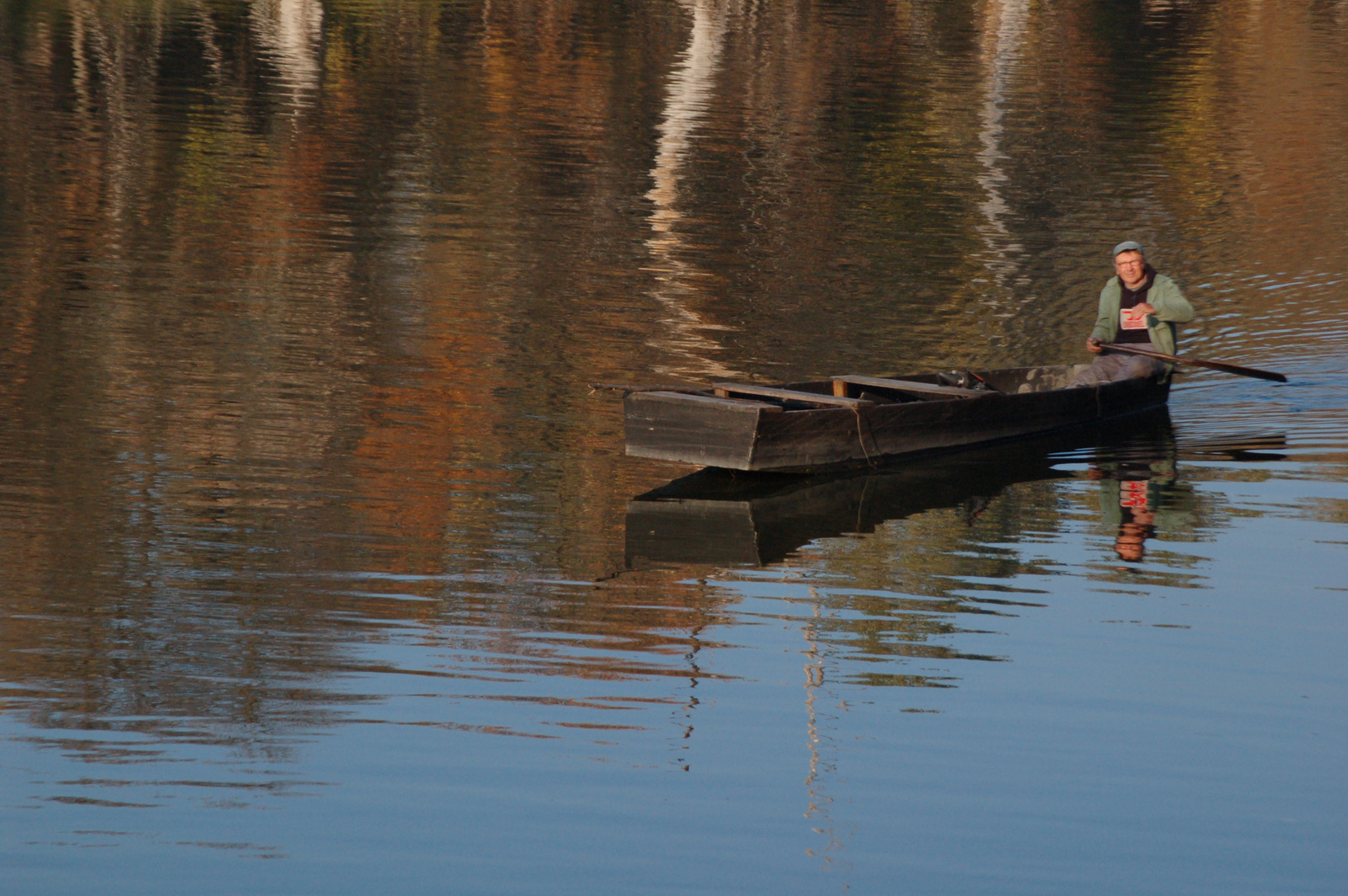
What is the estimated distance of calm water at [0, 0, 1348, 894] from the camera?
570 centimetres

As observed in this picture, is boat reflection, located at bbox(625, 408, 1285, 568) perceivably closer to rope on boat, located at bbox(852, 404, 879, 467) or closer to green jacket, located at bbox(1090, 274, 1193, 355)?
rope on boat, located at bbox(852, 404, 879, 467)

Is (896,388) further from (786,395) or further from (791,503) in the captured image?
(791,503)

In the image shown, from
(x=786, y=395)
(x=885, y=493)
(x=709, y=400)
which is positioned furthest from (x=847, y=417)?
(x=709, y=400)

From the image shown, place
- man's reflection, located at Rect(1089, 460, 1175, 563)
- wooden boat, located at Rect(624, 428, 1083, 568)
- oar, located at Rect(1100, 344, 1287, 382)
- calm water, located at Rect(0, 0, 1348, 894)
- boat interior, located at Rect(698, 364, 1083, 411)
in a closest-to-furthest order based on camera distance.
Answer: calm water, located at Rect(0, 0, 1348, 894) < wooden boat, located at Rect(624, 428, 1083, 568) < man's reflection, located at Rect(1089, 460, 1175, 563) < boat interior, located at Rect(698, 364, 1083, 411) < oar, located at Rect(1100, 344, 1287, 382)

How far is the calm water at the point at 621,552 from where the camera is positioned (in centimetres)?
570

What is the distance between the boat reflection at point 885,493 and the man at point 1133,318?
544 mm

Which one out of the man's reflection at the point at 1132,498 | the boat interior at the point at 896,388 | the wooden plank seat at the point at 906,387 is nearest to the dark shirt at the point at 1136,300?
the boat interior at the point at 896,388

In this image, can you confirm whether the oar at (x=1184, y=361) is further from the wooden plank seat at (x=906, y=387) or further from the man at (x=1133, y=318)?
the wooden plank seat at (x=906, y=387)

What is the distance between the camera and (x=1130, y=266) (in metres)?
12.9

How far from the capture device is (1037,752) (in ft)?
21.1

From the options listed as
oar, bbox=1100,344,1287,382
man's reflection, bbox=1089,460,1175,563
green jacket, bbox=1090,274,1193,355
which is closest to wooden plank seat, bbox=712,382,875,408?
man's reflection, bbox=1089,460,1175,563

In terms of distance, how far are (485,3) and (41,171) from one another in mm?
28247

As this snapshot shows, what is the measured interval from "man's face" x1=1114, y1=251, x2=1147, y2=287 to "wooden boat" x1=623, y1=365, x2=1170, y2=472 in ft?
2.92

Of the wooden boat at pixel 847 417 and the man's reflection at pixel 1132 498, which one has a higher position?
the wooden boat at pixel 847 417
